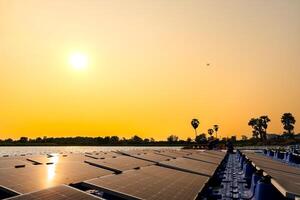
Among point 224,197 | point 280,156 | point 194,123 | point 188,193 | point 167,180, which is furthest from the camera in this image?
point 194,123

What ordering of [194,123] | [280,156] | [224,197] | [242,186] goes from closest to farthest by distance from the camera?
[224,197]
[242,186]
[280,156]
[194,123]

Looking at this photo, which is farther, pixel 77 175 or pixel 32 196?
pixel 77 175

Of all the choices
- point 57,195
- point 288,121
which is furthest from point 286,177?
point 288,121

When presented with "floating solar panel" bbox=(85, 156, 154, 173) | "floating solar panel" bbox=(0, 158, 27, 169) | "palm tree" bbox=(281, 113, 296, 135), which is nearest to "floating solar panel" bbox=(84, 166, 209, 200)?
"floating solar panel" bbox=(85, 156, 154, 173)

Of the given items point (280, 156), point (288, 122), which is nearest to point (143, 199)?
point (280, 156)

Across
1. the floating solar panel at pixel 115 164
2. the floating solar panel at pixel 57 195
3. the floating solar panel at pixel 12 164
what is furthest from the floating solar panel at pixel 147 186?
the floating solar panel at pixel 12 164

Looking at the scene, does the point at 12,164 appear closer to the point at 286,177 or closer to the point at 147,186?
the point at 147,186

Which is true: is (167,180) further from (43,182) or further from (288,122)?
(288,122)

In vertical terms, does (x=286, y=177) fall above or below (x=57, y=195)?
above
